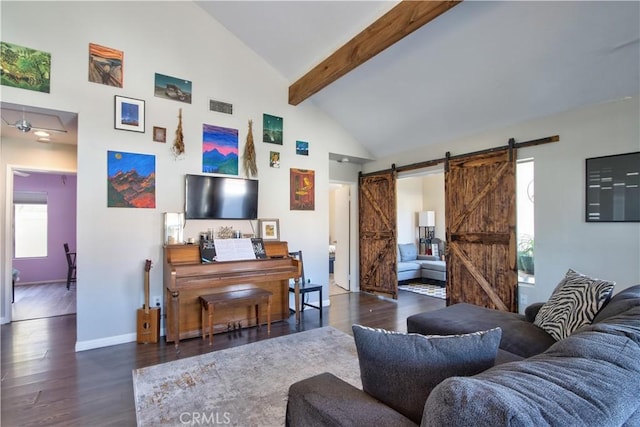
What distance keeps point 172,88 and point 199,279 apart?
7.93ft

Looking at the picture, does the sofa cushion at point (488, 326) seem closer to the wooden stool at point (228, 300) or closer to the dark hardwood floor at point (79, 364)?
the dark hardwood floor at point (79, 364)

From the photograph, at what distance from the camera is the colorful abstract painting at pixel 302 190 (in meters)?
5.00

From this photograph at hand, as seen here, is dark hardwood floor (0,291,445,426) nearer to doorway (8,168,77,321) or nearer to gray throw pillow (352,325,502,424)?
gray throw pillow (352,325,502,424)

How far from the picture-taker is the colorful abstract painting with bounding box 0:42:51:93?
3.14 metres

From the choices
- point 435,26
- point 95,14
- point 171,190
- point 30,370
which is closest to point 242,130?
point 171,190

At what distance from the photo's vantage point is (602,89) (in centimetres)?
333

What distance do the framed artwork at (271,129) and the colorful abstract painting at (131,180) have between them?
1.57 metres

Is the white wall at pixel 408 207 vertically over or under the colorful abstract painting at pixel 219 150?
under

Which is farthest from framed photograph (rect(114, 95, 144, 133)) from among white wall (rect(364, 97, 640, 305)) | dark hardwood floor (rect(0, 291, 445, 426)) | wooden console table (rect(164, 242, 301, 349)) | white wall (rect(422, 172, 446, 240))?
white wall (rect(422, 172, 446, 240))

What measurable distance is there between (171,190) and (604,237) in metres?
5.00

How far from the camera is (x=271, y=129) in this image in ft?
15.7

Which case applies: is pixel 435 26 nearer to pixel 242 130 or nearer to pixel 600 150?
pixel 600 150

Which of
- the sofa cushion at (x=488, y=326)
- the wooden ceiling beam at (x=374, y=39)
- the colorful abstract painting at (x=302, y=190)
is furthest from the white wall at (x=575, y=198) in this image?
the colorful abstract painting at (x=302, y=190)

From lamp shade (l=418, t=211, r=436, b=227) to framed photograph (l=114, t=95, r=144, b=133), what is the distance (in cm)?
671
